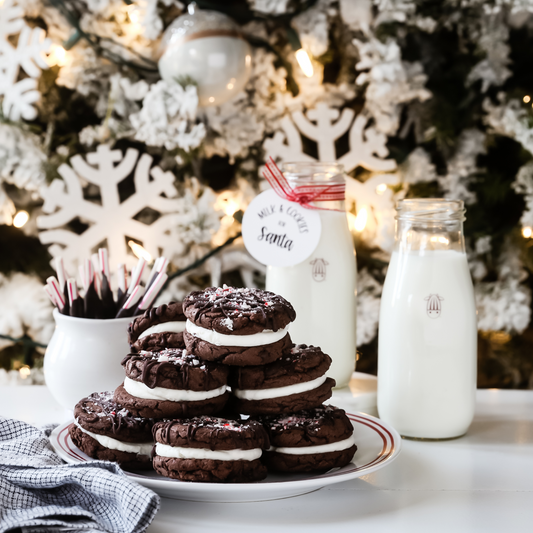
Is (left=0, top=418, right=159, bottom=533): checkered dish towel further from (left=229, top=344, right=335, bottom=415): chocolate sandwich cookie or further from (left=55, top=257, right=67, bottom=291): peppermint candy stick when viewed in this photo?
(left=55, top=257, right=67, bottom=291): peppermint candy stick

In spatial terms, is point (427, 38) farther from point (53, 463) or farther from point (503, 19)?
point (53, 463)

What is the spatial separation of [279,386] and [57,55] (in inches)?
44.9

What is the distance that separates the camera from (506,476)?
822mm

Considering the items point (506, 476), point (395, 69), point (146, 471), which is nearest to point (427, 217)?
point (506, 476)

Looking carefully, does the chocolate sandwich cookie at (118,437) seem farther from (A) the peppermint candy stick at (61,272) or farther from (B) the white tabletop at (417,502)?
(A) the peppermint candy stick at (61,272)

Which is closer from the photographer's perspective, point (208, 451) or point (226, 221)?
point (208, 451)

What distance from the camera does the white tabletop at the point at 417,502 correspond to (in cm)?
69

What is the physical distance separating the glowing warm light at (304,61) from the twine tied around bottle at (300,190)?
56cm

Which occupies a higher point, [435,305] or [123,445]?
[435,305]

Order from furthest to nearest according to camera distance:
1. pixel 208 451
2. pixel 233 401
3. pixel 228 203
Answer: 1. pixel 228 203
2. pixel 233 401
3. pixel 208 451

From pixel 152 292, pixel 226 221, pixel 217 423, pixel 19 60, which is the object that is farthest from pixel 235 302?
pixel 19 60

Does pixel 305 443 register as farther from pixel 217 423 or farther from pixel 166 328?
pixel 166 328

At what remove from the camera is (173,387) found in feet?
2.39

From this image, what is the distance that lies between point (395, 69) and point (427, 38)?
19cm
